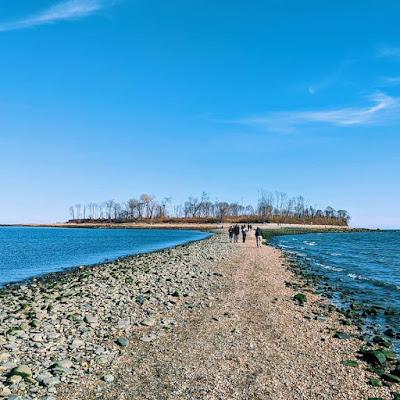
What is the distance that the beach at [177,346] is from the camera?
9062 millimetres

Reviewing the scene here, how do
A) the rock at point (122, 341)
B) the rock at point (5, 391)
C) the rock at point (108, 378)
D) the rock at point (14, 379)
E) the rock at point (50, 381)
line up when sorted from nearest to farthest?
the rock at point (5, 391) → the rock at point (14, 379) → the rock at point (50, 381) → the rock at point (108, 378) → the rock at point (122, 341)

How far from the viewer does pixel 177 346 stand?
1188 cm

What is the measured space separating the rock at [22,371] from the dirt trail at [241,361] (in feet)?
4.49

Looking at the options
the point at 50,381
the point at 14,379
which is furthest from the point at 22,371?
the point at 50,381

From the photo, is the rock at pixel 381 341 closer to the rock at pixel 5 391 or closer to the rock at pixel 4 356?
the rock at pixel 5 391

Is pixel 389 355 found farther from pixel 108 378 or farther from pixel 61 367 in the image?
pixel 61 367

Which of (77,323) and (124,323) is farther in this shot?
(124,323)

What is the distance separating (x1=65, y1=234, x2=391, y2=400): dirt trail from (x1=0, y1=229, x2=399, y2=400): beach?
3cm

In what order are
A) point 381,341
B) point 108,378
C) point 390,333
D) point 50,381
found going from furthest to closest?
1. point 390,333
2. point 381,341
3. point 108,378
4. point 50,381

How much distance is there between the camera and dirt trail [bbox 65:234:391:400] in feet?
29.3

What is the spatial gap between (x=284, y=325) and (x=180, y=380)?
6.23 m

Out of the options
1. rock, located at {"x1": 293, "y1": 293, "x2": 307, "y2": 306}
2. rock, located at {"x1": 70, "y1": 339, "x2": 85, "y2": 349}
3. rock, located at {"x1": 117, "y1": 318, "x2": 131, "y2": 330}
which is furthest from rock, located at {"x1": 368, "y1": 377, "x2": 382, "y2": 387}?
rock, located at {"x1": 293, "y1": 293, "x2": 307, "y2": 306}

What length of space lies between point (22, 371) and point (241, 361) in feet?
18.7

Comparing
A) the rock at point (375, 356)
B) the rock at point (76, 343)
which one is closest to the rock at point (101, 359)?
the rock at point (76, 343)
